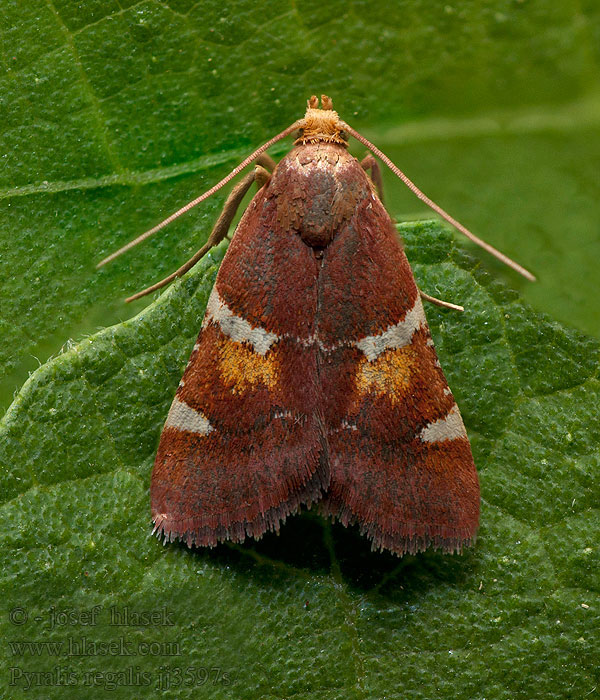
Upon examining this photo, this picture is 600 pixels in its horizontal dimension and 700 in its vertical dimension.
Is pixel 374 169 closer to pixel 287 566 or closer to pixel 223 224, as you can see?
pixel 223 224

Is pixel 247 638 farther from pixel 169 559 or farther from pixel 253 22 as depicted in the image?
pixel 253 22

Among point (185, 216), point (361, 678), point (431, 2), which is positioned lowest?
point (361, 678)

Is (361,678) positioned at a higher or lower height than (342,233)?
lower

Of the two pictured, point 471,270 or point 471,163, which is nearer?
point 471,163

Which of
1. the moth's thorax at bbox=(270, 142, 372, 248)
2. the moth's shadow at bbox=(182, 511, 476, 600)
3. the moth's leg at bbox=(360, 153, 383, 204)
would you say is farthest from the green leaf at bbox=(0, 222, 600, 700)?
the moth's thorax at bbox=(270, 142, 372, 248)

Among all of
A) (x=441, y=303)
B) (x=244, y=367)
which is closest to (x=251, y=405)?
(x=244, y=367)

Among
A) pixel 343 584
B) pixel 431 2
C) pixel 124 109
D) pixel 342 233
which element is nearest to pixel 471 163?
pixel 342 233

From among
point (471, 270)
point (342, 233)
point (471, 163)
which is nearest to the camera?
point (342, 233)
